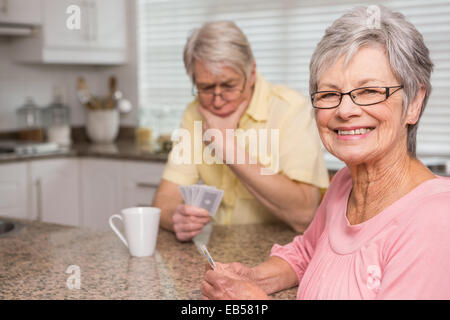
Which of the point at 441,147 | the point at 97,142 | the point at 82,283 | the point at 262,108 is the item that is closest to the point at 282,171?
the point at 262,108

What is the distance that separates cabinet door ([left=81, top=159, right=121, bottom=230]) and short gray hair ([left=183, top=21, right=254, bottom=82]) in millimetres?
1667

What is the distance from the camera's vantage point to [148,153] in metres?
3.14

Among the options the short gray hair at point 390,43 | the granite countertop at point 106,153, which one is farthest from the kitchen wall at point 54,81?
the short gray hair at point 390,43

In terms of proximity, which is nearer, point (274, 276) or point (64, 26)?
point (274, 276)

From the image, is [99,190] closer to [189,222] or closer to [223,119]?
[223,119]

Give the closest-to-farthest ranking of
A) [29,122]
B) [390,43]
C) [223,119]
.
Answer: [390,43]
[223,119]
[29,122]

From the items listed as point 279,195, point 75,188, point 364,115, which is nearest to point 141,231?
point 279,195

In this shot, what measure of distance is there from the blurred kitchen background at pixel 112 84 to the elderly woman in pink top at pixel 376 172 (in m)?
1.64

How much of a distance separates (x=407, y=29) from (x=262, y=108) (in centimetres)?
87

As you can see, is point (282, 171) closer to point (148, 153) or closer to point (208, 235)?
point (208, 235)

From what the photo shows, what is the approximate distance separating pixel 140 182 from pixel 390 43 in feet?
7.81

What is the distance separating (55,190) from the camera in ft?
10.6

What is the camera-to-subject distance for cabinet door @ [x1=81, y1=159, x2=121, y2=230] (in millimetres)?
3250
